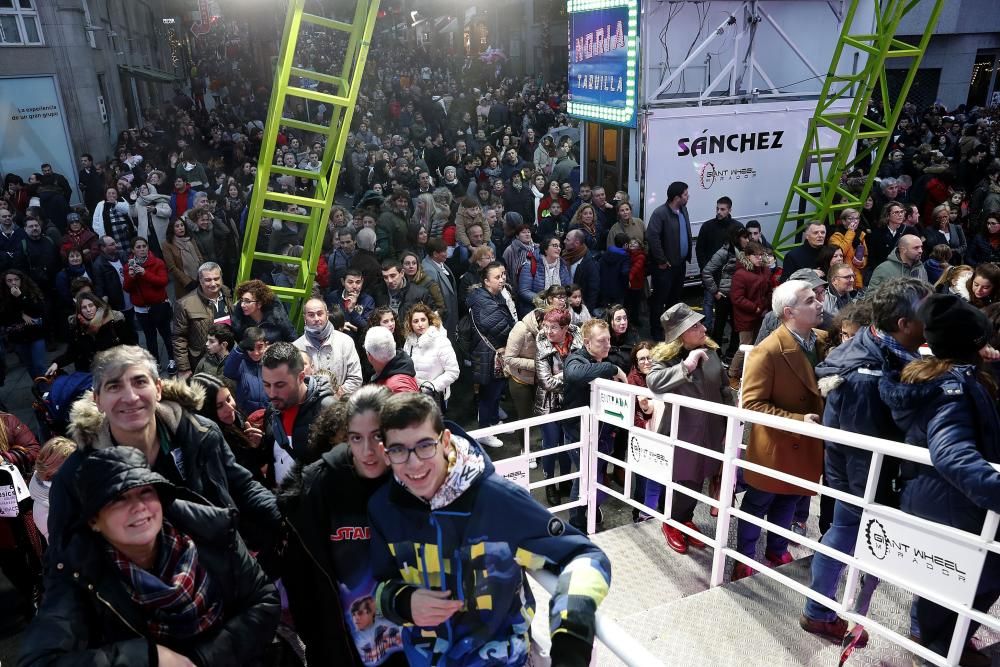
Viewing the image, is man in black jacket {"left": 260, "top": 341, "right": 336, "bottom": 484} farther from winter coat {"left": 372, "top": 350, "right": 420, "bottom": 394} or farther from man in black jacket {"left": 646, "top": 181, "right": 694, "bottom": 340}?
man in black jacket {"left": 646, "top": 181, "right": 694, "bottom": 340}

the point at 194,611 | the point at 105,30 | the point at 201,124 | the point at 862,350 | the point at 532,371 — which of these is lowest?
the point at 532,371

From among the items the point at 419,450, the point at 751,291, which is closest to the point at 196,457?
the point at 419,450

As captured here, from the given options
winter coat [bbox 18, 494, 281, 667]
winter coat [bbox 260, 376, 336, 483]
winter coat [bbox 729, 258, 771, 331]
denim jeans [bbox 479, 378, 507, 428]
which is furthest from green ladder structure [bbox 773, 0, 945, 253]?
winter coat [bbox 18, 494, 281, 667]

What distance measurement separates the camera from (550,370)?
552cm

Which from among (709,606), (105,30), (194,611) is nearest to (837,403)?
(709,606)

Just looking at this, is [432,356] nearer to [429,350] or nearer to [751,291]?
[429,350]

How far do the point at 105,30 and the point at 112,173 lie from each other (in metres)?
9.94

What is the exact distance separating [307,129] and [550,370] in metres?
3.38

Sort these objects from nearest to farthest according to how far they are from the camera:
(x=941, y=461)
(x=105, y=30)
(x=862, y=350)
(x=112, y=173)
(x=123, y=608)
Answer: (x=123, y=608)
(x=941, y=461)
(x=862, y=350)
(x=112, y=173)
(x=105, y=30)

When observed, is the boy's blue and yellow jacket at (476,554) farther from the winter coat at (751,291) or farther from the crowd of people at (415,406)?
the winter coat at (751,291)

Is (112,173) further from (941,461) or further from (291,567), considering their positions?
(941,461)

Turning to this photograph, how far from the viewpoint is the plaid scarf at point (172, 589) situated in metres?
2.15

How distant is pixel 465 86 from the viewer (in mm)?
33375

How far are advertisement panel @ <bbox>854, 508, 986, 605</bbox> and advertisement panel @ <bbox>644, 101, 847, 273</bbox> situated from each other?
285 inches
